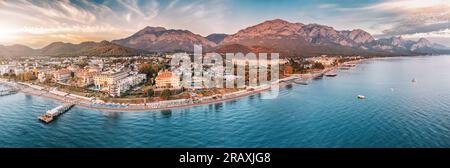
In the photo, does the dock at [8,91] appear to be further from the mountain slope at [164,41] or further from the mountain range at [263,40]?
the mountain slope at [164,41]

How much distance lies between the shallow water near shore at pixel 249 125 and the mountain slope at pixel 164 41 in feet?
145

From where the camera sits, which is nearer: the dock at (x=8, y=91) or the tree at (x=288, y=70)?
the dock at (x=8, y=91)

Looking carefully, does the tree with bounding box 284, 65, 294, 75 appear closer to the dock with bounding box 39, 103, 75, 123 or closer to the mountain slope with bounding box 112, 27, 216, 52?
the dock with bounding box 39, 103, 75, 123

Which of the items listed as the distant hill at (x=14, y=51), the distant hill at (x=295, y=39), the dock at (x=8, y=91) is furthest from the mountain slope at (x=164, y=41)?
the dock at (x=8, y=91)

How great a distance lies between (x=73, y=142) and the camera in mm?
6820

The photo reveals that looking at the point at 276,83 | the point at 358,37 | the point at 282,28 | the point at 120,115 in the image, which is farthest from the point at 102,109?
the point at 358,37

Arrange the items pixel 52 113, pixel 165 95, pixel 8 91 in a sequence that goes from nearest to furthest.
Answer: pixel 52 113 < pixel 165 95 < pixel 8 91

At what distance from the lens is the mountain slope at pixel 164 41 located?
5512cm

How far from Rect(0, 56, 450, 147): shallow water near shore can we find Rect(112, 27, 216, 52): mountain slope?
1744 inches

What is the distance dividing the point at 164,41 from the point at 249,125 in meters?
52.3

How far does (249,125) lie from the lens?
8.06 metres

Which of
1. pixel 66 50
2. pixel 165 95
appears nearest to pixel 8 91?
pixel 165 95

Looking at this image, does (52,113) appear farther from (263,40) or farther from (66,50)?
(263,40)
